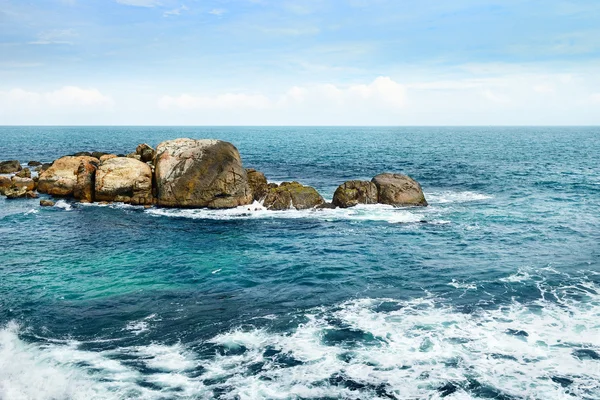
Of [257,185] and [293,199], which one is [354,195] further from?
[257,185]

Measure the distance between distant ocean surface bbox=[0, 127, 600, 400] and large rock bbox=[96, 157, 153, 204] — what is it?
453 centimetres

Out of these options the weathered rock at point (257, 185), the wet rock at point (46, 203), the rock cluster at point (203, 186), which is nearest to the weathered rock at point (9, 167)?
the rock cluster at point (203, 186)

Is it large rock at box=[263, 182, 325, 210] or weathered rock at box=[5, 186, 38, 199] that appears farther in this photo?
weathered rock at box=[5, 186, 38, 199]

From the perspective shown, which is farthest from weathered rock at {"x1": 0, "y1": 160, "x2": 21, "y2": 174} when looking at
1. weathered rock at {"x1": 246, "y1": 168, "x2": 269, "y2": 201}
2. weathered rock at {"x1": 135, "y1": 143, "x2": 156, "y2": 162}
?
weathered rock at {"x1": 246, "y1": 168, "x2": 269, "y2": 201}

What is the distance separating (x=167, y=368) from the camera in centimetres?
1708

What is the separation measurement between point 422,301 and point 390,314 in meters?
2.46

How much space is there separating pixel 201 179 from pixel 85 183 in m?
14.0

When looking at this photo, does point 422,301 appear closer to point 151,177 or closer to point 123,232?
point 123,232

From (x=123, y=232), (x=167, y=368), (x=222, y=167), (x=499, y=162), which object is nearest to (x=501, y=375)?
(x=167, y=368)

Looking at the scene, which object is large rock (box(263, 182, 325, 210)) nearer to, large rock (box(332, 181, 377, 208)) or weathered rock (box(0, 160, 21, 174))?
large rock (box(332, 181, 377, 208))

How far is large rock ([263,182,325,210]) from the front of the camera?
4441 centimetres

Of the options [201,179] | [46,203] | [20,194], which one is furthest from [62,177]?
A: [201,179]

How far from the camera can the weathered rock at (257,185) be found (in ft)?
155

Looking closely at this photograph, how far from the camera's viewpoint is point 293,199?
44.5 metres
